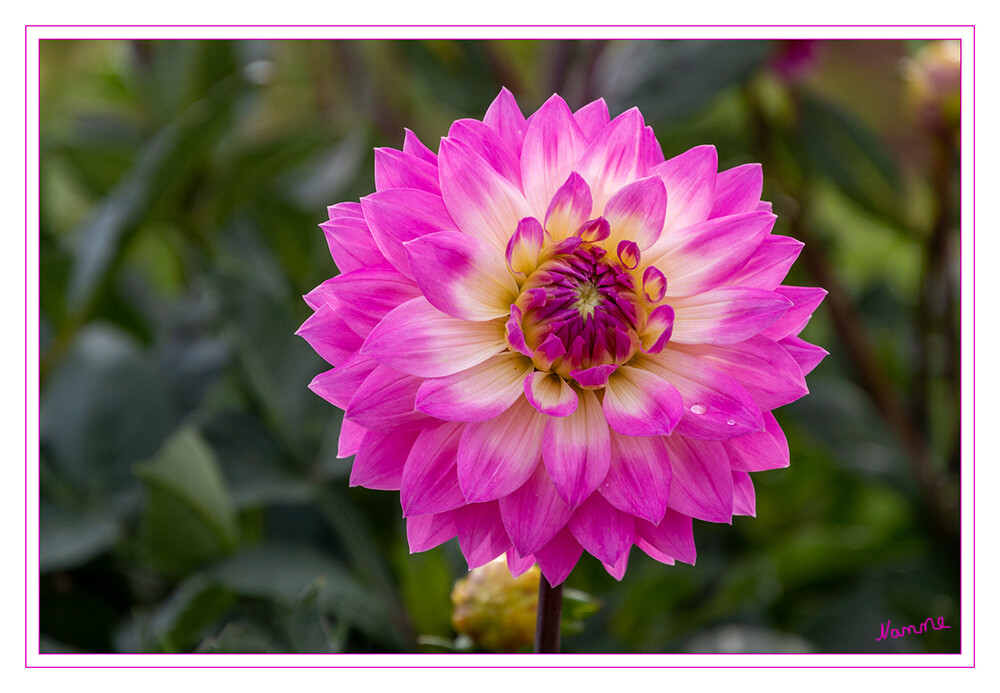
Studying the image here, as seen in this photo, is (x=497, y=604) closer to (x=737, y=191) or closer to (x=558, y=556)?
(x=558, y=556)

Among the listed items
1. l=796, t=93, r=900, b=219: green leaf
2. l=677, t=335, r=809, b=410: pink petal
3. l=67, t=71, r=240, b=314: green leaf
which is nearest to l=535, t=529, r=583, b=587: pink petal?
l=677, t=335, r=809, b=410: pink petal

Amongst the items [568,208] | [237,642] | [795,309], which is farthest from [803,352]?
[237,642]

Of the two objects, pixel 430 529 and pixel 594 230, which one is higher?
pixel 594 230

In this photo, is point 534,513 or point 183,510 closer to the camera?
point 534,513

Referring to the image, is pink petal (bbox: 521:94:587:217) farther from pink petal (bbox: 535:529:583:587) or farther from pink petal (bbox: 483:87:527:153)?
pink petal (bbox: 535:529:583:587)

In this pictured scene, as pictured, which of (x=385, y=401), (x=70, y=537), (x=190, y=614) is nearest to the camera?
(x=385, y=401)
